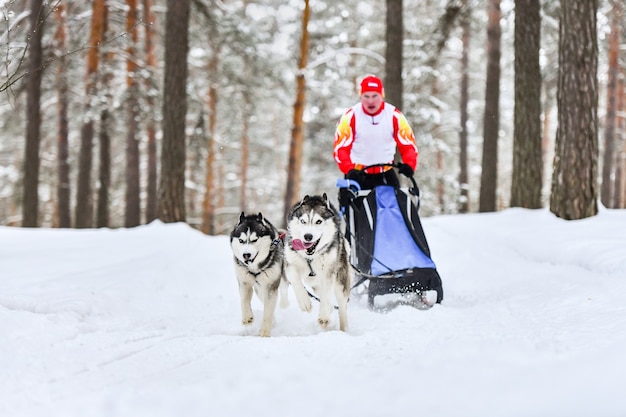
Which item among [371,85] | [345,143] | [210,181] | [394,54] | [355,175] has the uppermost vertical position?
[394,54]

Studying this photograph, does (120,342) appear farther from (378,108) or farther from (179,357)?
(378,108)

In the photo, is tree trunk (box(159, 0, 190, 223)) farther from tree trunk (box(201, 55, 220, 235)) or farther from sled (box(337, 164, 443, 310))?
tree trunk (box(201, 55, 220, 235))

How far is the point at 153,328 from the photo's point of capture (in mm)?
4324

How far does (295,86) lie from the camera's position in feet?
53.1

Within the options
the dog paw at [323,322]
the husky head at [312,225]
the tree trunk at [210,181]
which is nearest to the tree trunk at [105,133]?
the tree trunk at [210,181]

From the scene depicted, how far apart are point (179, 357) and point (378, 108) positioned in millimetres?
3126

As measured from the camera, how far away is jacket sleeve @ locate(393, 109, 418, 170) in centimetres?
499

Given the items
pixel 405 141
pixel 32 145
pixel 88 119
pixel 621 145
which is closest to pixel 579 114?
pixel 405 141

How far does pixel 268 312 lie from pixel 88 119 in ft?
35.0

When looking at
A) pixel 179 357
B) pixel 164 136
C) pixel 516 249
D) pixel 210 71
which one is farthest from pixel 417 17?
pixel 179 357

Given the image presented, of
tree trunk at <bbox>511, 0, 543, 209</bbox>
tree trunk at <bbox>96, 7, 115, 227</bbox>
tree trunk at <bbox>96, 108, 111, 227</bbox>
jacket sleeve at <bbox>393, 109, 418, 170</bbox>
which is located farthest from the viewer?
tree trunk at <bbox>96, 108, 111, 227</bbox>

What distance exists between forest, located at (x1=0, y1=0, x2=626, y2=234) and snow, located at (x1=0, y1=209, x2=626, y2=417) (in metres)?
2.18

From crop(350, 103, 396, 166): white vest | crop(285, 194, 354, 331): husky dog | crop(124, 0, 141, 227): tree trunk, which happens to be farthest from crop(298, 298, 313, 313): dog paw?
crop(124, 0, 141, 227): tree trunk

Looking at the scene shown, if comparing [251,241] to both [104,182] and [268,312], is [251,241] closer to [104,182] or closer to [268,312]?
[268,312]
